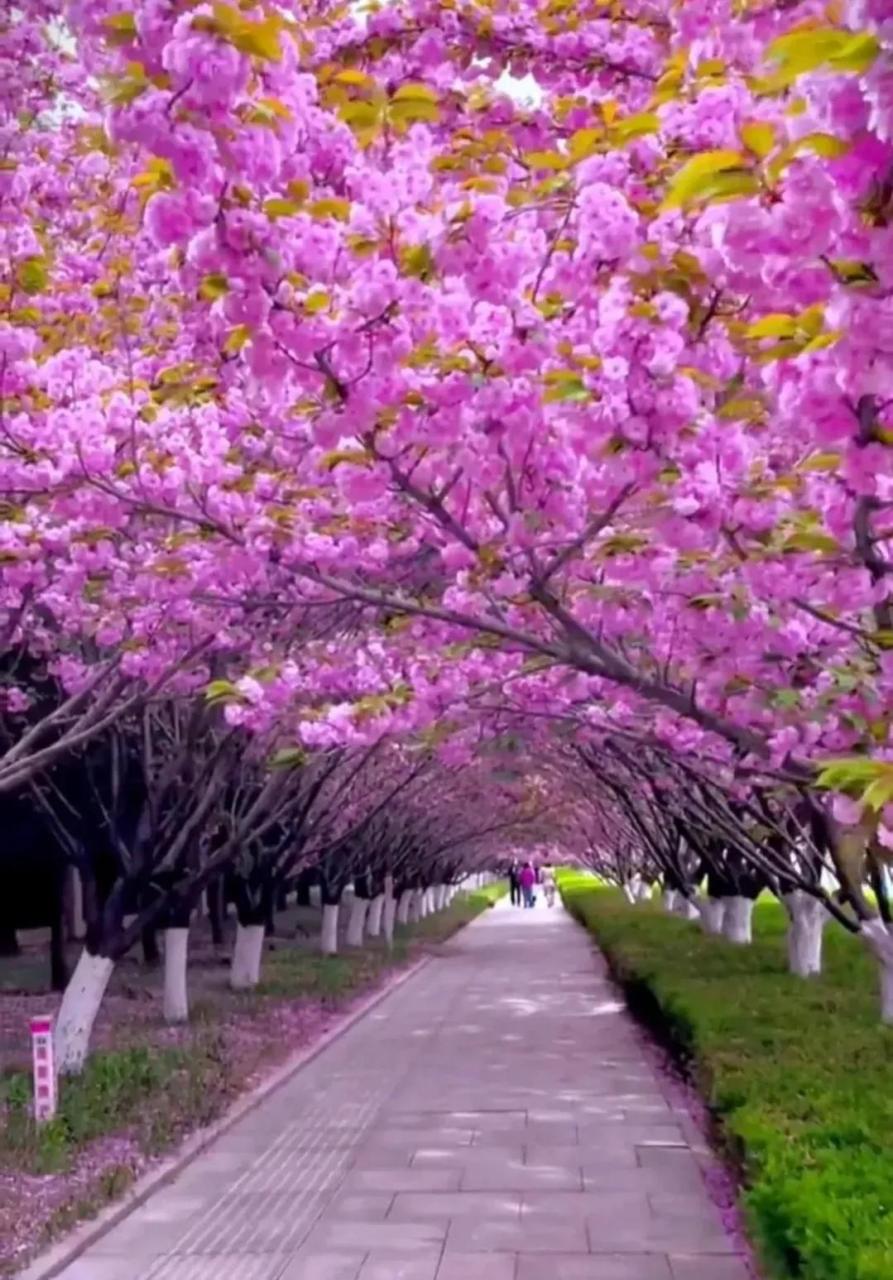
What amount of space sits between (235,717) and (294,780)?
6.86 metres

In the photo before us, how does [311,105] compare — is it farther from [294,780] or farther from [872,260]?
[294,780]

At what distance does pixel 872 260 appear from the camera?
2.26 m

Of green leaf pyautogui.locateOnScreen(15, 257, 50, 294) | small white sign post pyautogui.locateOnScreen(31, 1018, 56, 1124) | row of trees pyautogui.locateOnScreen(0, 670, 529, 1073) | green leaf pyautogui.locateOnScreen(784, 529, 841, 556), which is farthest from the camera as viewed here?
row of trees pyautogui.locateOnScreen(0, 670, 529, 1073)

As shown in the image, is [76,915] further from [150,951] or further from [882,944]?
[882,944]

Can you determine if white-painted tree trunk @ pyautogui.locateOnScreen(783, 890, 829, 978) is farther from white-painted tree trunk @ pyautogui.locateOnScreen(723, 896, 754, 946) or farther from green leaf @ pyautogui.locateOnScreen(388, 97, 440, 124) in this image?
green leaf @ pyautogui.locateOnScreen(388, 97, 440, 124)

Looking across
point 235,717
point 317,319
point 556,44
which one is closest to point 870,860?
point 235,717

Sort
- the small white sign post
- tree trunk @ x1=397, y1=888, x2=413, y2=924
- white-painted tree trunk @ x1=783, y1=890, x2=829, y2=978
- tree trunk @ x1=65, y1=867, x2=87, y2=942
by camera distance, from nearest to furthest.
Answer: the small white sign post
white-painted tree trunk @ x1=783, y1=890, x2=829, y2=978
tree trunk @ x1=65, y1=867, x2=87, y2=942
tree trunk @ x1=397, y1=888, x2=413, y2=924

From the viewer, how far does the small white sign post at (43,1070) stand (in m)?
8.10

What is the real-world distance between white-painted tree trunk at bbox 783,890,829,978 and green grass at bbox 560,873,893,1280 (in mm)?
234

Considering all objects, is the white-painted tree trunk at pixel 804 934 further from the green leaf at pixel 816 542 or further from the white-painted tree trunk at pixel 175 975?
the green leaf at pixel 816 542

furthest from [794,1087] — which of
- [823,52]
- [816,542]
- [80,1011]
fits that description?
[823,52]

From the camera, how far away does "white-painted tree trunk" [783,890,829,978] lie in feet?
44.7

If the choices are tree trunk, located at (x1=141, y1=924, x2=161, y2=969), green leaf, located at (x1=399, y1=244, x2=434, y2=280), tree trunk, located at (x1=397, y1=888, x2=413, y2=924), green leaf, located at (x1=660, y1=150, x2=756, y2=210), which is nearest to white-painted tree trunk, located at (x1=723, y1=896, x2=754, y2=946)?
tree trunk, located at (x1=141, y1=924, x2=161, y2=969)

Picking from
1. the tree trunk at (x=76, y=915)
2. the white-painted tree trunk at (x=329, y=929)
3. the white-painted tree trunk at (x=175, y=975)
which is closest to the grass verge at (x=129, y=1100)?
the white-painted tree trunk at (x=175, y=975)
